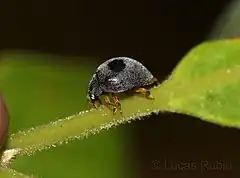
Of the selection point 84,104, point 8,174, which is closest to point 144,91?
point 8,174

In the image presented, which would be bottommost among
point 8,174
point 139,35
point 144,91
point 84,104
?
point 8,174

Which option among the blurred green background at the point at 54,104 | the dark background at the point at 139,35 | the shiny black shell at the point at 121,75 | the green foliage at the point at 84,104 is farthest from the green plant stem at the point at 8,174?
the dark background at the point at 139,35

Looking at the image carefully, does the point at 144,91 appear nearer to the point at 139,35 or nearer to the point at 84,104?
the point at 84,104

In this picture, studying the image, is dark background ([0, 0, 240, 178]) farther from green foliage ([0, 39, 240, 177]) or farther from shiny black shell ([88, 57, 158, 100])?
shiny black shell ([88, 57, 158, 100])

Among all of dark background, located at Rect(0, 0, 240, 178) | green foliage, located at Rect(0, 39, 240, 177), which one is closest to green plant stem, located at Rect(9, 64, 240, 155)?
green foliage, located at Rect(0, 39, 240, 177)

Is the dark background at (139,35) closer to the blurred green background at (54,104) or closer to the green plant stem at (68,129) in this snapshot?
the blurred green background at (54,104)

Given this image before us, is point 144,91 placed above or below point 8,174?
above
